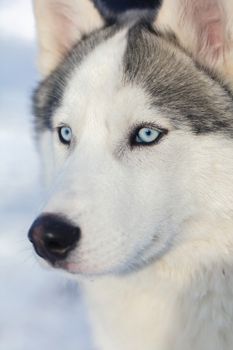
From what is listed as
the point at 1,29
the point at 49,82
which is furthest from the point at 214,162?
the point at 1,29

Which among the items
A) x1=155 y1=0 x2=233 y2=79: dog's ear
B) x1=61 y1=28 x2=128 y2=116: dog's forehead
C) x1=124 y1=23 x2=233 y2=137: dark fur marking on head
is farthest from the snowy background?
x1=155 y1=0 x2=233 y2=79: dog's ear

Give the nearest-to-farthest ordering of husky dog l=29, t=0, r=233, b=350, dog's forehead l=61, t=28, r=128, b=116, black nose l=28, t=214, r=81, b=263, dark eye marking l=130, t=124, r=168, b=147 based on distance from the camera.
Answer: black nose l=28, t=214, r=81, b=263, husky dog l=29, t=0, r=233, b=350, dark eye marking l=130, t=124, r=168, b=147, dog's forehead l=61, t=28, r=128, b=116

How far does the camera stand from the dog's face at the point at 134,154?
2.53 meters

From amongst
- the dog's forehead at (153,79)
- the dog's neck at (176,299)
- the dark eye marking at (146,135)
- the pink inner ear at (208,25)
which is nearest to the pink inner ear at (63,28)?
the dog's forehead at (153,79)

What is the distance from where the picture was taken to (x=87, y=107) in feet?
9.30

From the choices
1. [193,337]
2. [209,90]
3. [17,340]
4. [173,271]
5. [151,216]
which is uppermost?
[209,90]

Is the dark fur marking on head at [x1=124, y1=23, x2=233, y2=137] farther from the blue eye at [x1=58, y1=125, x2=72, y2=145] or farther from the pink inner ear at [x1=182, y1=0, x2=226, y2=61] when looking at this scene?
the blue eye at [x1=58, y1=125, x2=72, y2=145]

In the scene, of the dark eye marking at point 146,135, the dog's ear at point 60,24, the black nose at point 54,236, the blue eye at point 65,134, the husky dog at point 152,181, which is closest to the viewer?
the black nose at point 54,236

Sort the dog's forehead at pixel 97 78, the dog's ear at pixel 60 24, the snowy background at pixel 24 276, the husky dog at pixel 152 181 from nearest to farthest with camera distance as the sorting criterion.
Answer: the husky dog at pixel 152 181, the dog's forehead at pixel 97 78, the dog's ear at pixel 60 24, the snowy background at pixel 24 276

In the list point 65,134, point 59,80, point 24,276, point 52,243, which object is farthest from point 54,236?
point 24,276

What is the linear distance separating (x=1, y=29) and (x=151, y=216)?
20.6ft

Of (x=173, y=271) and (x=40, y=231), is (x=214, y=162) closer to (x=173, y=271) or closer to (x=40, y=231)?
(x=173, y=271)

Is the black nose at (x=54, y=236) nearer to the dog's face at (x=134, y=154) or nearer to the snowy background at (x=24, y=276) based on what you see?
the dog's face at (x=134, y=154)

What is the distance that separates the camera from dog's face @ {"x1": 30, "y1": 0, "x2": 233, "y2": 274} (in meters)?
2.53
